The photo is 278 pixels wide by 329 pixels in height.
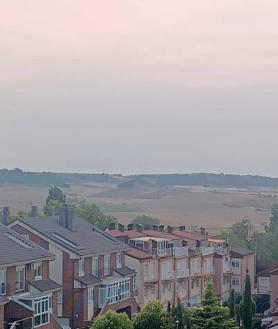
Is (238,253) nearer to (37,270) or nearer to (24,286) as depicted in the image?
(37,270)

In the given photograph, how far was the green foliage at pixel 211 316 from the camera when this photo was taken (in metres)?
39.7

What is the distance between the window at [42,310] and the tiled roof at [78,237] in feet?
23.9

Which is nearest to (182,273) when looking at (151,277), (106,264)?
(151,277)

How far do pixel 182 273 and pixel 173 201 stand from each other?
105 metres

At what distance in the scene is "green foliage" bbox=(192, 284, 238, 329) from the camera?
130 ft

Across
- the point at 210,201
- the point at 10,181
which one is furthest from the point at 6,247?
the point at 10,181

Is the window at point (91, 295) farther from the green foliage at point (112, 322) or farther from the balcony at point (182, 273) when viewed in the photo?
the balcony at point (182, 273)

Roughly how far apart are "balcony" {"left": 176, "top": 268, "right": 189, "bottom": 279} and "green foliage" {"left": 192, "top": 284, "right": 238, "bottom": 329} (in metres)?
23.1

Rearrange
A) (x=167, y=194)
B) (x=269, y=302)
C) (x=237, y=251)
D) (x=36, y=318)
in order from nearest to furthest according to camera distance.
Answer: (x=36, y=318)
(x=269, y=302)
(x=237, y=251)
(x=167, y=194)

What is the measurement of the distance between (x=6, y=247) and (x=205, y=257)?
100ft

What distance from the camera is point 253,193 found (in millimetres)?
185125

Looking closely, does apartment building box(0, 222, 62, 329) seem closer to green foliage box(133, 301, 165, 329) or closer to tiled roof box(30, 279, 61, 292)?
tiled roof box(30, 279, 61, 292)

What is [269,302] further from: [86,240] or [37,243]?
[37,243]

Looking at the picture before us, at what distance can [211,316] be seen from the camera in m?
40.2
